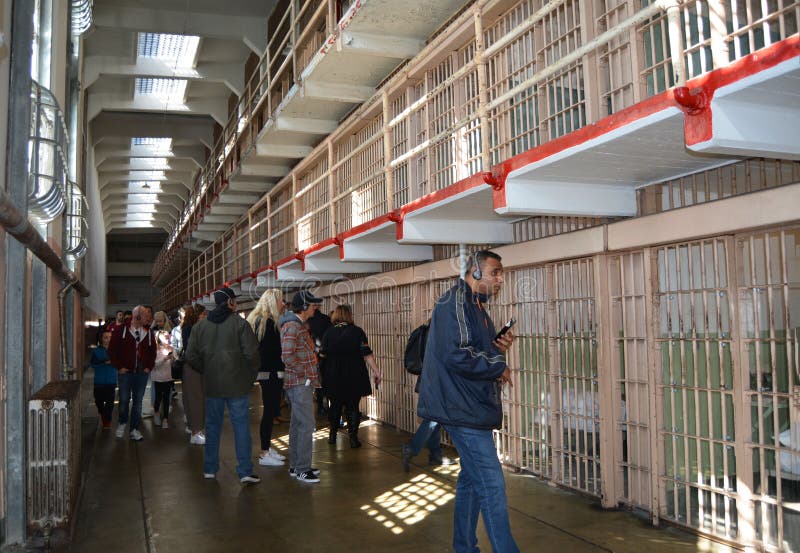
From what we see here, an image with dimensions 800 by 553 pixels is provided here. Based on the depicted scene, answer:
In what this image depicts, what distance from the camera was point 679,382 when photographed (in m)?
4.61

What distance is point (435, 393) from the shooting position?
12.4 feet

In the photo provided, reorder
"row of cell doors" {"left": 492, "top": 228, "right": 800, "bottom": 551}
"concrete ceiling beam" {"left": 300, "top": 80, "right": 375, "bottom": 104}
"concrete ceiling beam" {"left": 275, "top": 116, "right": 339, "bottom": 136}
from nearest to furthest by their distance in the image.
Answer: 1. "row of cell doors" {"left": 492, "top": 228, "right": 800, "bottom": 551}
2. "concrete ceiling beam" {"left": 300, "top": 80, "right": 375, "bottom": 104}
3. "concrete ceiling beam" {"left": 275, "top": 116, "right": 339, "bottom": 136}

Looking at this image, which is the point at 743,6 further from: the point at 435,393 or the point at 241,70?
the point at 241,70

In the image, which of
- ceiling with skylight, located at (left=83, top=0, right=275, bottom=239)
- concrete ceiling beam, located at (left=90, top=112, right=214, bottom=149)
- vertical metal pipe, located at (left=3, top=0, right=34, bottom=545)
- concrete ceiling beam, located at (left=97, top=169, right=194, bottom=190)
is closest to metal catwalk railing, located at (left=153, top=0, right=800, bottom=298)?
ceiling with skylight, located at (left=83, top=0, right=275, bottom=239)

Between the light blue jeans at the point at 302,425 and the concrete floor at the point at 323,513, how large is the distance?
0.23 meters

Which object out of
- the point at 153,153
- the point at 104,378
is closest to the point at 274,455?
the point at 104,378

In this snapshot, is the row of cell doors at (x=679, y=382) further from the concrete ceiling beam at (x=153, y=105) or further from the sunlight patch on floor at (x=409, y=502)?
the concrete ceiling beam at (x=153, y=105)

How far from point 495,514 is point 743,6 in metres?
4.27

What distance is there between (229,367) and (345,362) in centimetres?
202

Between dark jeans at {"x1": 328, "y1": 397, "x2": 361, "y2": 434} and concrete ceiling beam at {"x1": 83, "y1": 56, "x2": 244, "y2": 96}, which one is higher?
concrete ceiling beam at {"x1": 83, "y1": 56, "x2": 244, "y2": 96}

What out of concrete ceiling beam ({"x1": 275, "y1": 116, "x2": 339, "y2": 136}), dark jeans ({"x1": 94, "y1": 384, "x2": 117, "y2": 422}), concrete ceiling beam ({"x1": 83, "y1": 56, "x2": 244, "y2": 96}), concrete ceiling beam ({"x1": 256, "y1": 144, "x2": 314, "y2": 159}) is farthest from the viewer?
concrete ceiling beam ({"x1": 83, "y1": 56, "x2": 244, "y2": 96})

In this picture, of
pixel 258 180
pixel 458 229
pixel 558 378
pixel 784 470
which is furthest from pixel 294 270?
pixel 784 470

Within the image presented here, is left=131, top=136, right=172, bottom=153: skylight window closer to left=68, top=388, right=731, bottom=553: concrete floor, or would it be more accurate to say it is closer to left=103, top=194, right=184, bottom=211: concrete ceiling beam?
A: left=103, top=194, right=184, bottom=211: concrete ceiling beam

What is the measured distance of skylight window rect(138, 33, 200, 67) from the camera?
48.2ft
